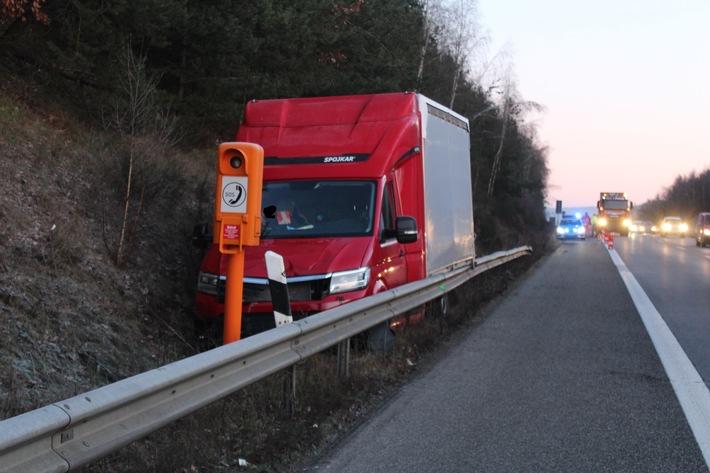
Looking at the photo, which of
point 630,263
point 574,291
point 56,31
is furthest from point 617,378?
point 630,263

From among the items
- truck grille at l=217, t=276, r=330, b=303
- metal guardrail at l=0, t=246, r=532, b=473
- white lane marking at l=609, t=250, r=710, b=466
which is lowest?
white lane marking at l=609, t=250, r=710, b=466

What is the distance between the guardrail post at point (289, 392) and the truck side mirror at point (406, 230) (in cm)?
345

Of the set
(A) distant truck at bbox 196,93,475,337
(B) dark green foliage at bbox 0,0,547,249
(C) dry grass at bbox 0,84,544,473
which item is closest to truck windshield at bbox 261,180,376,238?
(A) distant truck at bbox 196,93,475,337

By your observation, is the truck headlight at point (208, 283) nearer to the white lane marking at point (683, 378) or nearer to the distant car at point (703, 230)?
the white lane marking at point (683, 378)

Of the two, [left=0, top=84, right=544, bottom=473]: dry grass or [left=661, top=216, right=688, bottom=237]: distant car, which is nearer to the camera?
[left=0, top=84, right=544, bottom=473]: dry grass

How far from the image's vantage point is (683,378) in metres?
7.62

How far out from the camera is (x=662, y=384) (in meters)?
7.39

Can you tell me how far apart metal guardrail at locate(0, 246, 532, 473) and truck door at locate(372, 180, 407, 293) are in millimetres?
2016

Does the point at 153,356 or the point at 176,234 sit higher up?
the point at 176,234

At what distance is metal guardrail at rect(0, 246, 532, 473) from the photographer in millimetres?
3168

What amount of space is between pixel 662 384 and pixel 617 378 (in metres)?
0.44

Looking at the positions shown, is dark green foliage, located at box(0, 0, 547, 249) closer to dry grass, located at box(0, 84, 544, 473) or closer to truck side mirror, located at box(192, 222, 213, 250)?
dry grass, located at box(0, 84, 544, 473)

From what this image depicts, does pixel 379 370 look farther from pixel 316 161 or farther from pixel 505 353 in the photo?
pixel 316 161

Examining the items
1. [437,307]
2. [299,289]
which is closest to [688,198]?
[437,307]
